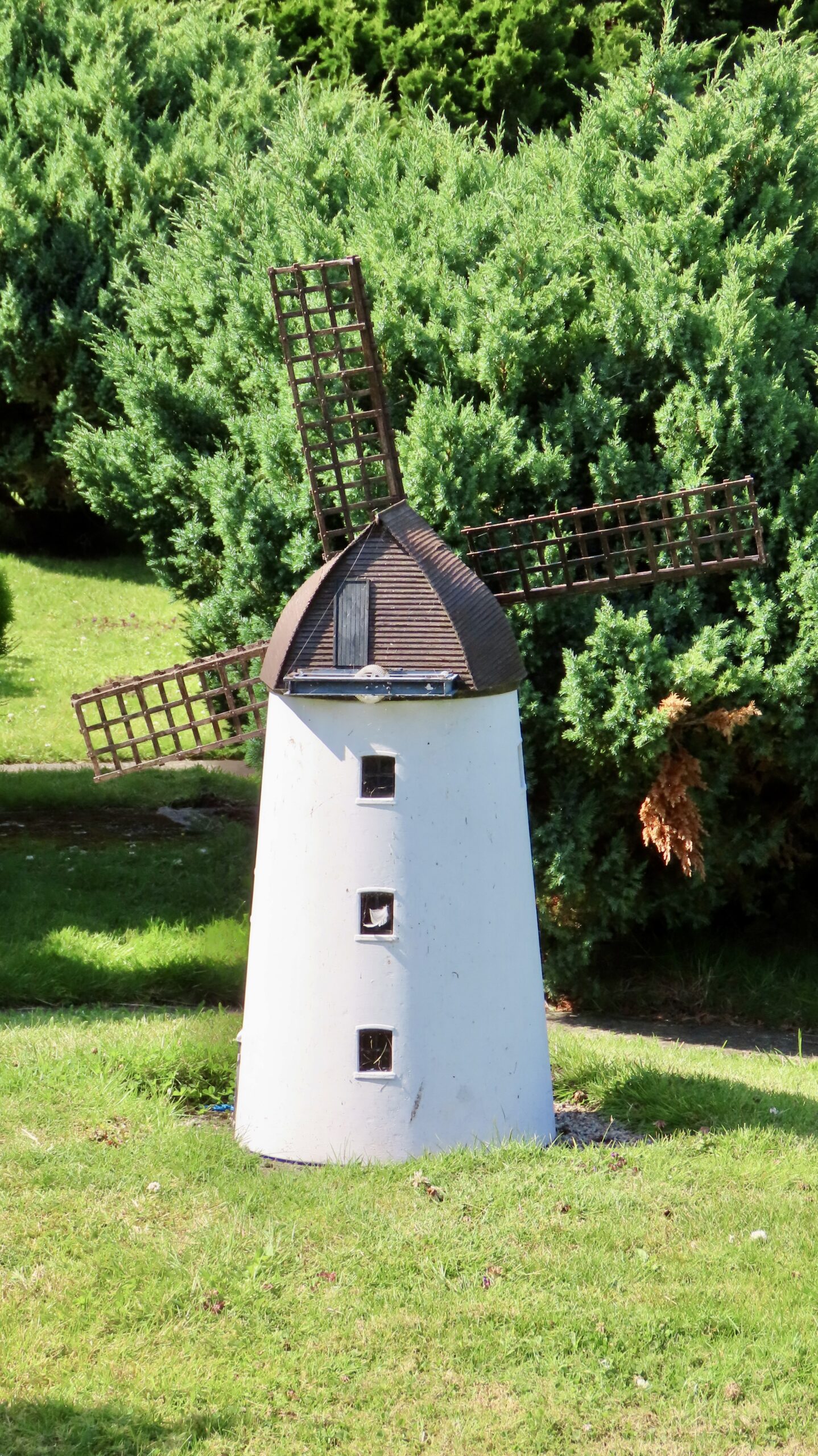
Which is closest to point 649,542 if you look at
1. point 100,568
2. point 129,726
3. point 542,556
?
point 542,556

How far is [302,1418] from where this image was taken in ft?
18.0

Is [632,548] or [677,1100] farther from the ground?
[632,548]

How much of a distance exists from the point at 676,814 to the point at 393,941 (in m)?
3.93

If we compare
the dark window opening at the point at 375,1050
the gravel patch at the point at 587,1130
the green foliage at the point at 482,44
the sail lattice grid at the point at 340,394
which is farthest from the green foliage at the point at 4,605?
the green foliage at the point at 482,44

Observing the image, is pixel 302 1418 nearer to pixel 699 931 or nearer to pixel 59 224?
pixel 699 931

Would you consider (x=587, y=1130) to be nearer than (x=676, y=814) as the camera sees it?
Yes

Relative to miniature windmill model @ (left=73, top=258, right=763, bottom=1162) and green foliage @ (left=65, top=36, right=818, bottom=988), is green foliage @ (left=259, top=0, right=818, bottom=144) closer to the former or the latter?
green foliage @ (left=65, top=36, right=818, bottom=988)

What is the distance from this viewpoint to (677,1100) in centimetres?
826

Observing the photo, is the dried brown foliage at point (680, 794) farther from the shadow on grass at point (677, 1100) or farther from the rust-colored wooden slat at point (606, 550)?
the shadow on grass at point (677, 1100)

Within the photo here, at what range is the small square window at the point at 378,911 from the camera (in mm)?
7242

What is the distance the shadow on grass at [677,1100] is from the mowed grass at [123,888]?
3.60 meters

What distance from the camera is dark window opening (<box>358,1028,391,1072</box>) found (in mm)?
7391

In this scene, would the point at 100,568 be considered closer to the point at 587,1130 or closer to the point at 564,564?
the point at 564,564

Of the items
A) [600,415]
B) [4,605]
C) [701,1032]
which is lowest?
[701,1032]
